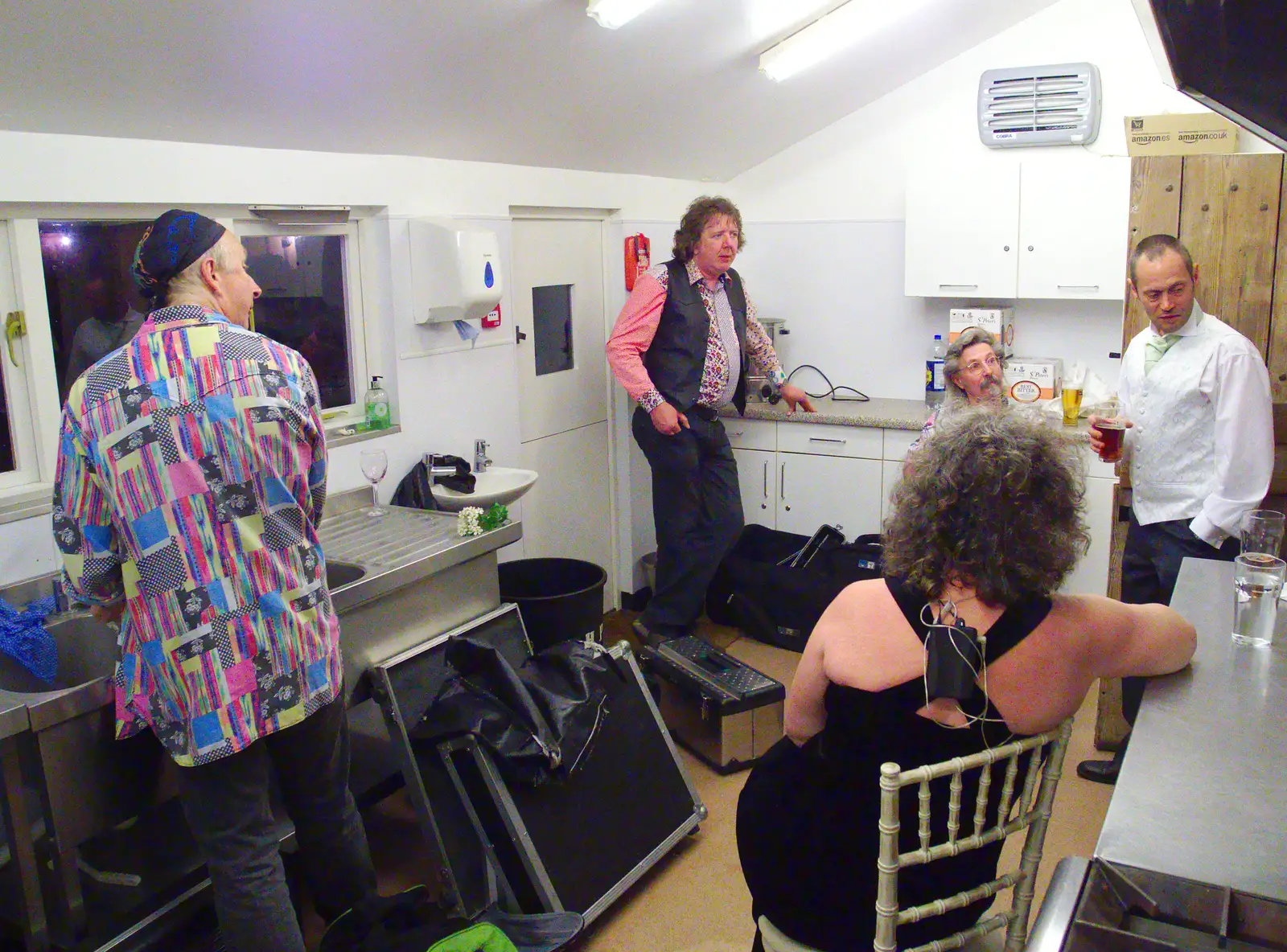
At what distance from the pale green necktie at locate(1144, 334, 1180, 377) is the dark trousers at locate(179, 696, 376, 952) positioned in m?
2.28

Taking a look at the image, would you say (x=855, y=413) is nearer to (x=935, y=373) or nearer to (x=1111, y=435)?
(x=935, y=373)

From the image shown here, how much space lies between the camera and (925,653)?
4.82 ft

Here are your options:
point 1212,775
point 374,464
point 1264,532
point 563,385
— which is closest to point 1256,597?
point 1264,532

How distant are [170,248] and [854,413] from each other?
301 cm

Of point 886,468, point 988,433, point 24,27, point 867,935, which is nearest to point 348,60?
point 24,27

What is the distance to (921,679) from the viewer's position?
1.47 meters

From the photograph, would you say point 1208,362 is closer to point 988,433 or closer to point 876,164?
point 988,433

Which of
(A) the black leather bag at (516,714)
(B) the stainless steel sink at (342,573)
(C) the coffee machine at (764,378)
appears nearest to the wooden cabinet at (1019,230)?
(C) the coffee machine at (764,378)

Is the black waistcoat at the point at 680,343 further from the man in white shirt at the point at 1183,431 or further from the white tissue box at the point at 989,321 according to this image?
the man in white shirt at the point at 1183,431

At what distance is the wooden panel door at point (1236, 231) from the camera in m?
3.15

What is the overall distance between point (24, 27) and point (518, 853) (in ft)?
6.48

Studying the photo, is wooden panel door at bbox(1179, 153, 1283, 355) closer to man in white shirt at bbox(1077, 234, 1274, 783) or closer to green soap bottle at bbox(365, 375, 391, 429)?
man in white shirt at bbox(1077, 234, 1274, 783)

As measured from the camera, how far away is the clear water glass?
1.68 meters

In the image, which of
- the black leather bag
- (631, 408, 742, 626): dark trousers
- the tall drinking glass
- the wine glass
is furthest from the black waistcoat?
the tall drinking glass
